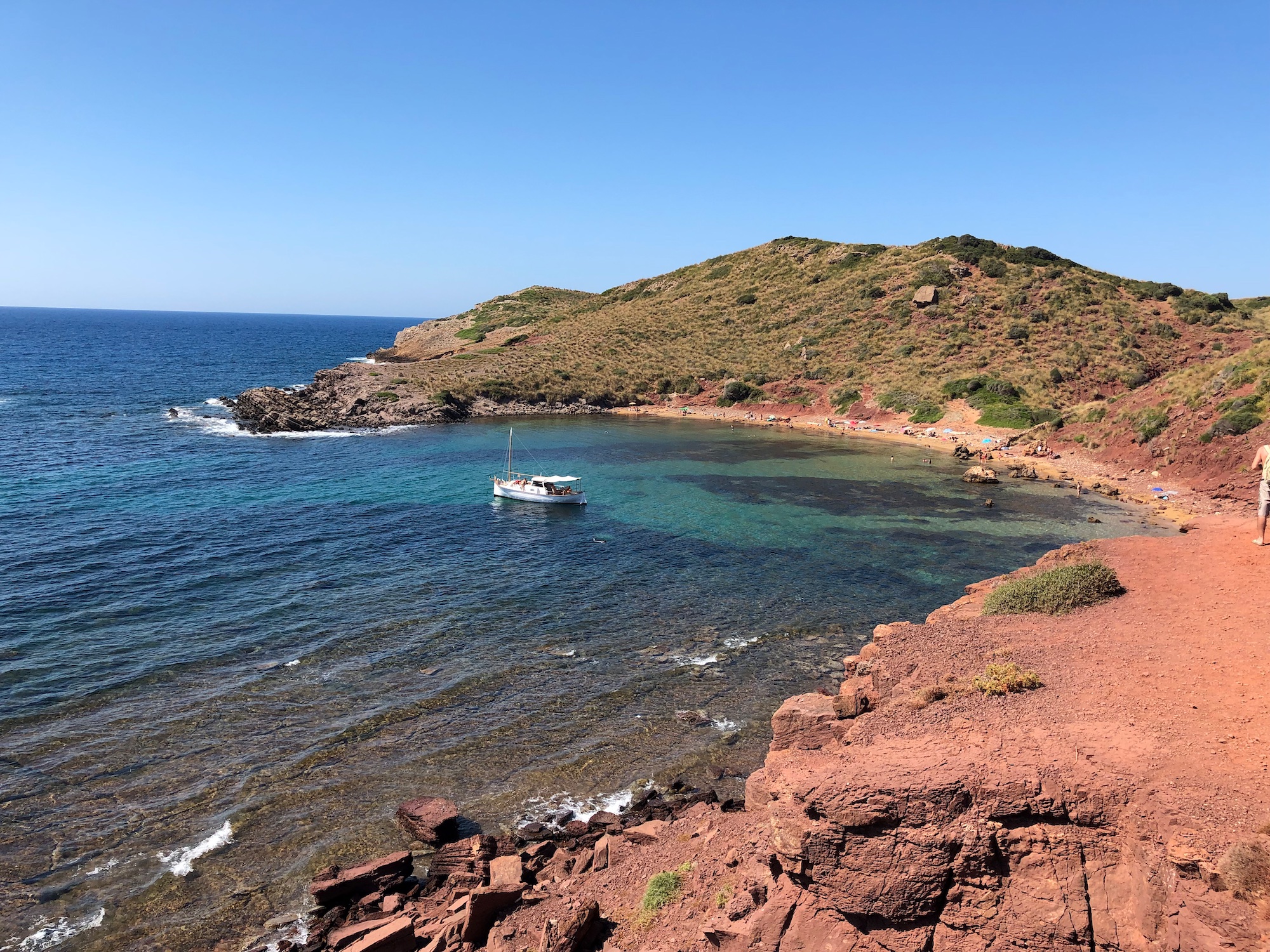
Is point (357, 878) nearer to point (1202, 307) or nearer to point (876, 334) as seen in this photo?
point (876, 334)

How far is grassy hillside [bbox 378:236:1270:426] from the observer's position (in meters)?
70.0

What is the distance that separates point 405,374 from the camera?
83938 millimetres

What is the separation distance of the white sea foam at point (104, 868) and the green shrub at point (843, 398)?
6788cm

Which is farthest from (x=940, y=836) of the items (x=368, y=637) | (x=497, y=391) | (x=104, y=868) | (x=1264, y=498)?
(x=497, y=391)

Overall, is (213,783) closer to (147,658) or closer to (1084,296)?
Answer: (147,658)

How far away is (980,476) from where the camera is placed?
4647 cm

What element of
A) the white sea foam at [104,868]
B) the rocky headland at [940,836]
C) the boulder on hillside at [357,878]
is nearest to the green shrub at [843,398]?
the rocky headland at [940,836]

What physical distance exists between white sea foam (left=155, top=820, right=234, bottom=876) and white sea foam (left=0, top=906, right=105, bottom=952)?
119cm

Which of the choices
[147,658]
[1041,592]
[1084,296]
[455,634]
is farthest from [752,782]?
[1084,296]

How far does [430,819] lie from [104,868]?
19.9 ft

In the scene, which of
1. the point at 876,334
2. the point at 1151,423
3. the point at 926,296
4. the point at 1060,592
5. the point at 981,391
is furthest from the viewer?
the point at 926,296

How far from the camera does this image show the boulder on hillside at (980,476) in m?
46.3

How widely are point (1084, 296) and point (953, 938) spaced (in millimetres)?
89825

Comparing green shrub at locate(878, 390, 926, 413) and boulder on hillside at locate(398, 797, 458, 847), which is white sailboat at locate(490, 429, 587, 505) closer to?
boulder on hillside at locate(398, 797, 458, 847)
